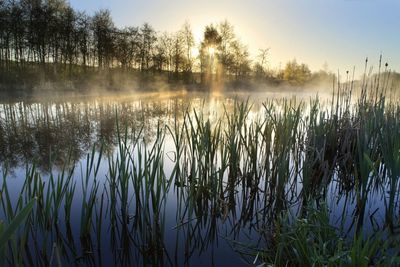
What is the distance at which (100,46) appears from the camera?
21.2m

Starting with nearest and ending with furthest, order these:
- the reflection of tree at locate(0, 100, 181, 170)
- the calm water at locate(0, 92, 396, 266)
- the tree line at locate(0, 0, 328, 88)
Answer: the calm water at locate(0, 92, 396, 266), the reflection of tree at locate(0, 100, 181, 170), the tree line at locate(0, 0, 328, 88)

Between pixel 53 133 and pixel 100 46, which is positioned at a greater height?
pixel 100 46

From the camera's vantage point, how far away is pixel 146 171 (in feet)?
6.39

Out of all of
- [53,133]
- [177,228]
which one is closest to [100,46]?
[53,133]

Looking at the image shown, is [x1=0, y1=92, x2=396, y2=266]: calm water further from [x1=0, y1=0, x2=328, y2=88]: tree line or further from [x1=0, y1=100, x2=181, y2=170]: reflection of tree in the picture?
[x1=0, y1=0, x2=328, y2=88]: tree line

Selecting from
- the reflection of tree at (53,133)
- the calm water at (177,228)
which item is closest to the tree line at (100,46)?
the reflection of tree at (53,133)

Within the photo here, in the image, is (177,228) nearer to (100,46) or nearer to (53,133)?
(53,133)

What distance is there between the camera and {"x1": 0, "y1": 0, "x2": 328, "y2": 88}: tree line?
1697 centimetres

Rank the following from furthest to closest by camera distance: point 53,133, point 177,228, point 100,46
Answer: point 100,46 < point 53,133 < point 177,228

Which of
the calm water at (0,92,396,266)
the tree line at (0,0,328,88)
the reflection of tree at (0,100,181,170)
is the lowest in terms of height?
the calm water at (0,92,396,266)

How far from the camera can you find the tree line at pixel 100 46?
17.0m

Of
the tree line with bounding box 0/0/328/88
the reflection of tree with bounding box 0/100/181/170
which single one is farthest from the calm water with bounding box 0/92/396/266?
the tree line with bounding box 0/0/328/88

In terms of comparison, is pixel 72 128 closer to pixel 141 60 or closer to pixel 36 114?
pixel 36 114

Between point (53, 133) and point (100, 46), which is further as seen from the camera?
point (100, 46)
